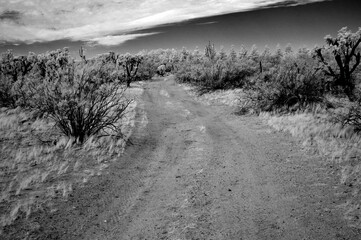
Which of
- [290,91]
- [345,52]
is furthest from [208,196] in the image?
[345,52]

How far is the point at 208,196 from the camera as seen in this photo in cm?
548

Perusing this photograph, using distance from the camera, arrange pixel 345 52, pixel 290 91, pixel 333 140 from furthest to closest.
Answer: pixel 345 52 < pixel 290 91 < pixel 333 140

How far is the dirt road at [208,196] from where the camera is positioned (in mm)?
4289

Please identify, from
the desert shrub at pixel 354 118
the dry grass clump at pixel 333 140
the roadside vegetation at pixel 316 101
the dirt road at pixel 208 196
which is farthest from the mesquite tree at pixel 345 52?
the dirt road at pixel 208 196

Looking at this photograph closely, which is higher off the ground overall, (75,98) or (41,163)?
(75,98)

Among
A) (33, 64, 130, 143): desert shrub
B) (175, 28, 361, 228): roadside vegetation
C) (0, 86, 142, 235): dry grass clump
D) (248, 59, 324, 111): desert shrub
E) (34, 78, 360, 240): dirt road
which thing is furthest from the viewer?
(248, 59, 324, 111): desert shrub

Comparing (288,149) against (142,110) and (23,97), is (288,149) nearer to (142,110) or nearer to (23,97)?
(142,110)

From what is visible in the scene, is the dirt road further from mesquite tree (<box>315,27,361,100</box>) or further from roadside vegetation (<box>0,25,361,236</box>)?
mesquite tree (<box>315,27,361,100</box>)

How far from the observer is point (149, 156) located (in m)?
7.96

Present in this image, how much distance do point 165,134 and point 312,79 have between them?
9688mm

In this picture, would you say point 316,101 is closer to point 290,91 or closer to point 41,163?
point 290,91

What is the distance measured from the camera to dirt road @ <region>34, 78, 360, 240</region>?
4.29 m

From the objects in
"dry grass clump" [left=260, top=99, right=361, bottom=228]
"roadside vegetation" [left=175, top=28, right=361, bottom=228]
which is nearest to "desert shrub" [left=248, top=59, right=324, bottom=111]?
"roadside vegetation" [left=175, top=28, right=361, bottom=228]

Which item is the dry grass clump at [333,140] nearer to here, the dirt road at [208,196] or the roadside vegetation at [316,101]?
the roadside vegetation at [316,101]
